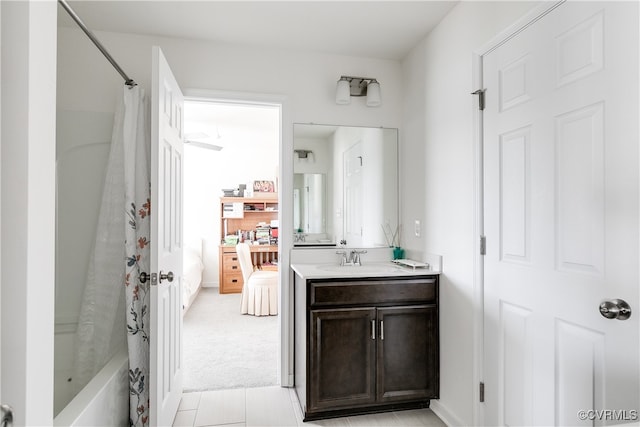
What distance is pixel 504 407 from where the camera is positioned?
1745 millimetres

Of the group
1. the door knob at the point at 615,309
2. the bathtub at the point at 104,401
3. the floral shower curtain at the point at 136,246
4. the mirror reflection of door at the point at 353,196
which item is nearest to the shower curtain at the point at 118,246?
the floral shower curtain at the point at 136,246

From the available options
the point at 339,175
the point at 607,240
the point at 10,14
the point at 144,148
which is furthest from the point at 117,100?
the point at 607,240

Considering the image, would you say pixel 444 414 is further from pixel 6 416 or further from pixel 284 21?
pixel 284 21

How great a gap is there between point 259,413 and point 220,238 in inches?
162

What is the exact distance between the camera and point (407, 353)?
2.23 meters

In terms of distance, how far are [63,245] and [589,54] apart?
2.91 metres

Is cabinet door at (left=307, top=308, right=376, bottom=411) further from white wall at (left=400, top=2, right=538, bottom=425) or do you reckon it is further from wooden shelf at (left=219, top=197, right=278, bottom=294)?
wooden shelf at (left=219, top=197, right=278, bottom=294)

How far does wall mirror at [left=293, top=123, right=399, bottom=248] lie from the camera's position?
2.73 metres

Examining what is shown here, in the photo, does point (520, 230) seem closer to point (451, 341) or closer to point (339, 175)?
point (451, 341)

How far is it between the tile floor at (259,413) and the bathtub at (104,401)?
0.43 metres

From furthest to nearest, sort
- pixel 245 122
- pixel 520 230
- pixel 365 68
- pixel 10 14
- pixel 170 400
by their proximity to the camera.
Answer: pixel 245 122 < pixel 365 68 < pixel 170 400 < pixel 520 230 < pixel 10 14

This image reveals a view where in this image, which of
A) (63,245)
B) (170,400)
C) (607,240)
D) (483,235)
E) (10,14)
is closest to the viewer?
(10,14)

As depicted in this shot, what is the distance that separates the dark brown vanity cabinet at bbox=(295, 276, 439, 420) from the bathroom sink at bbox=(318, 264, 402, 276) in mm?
62

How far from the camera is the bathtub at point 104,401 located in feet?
4.61
